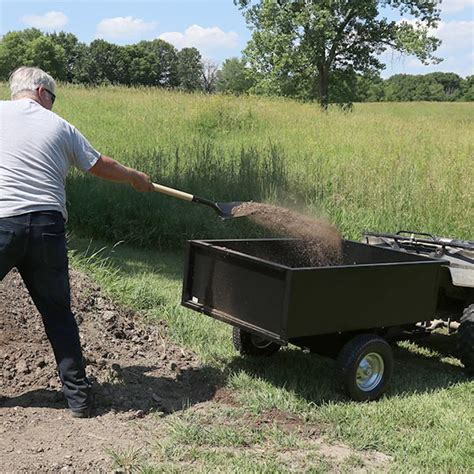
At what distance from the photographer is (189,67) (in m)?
105

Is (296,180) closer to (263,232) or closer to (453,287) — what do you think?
(263,232)

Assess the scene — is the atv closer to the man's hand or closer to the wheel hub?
the wheel hub

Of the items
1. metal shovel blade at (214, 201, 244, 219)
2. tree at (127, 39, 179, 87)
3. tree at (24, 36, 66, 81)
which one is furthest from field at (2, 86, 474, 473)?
tree at (127, 39, 179, 87)

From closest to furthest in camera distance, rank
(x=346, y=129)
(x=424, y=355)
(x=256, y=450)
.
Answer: (x=256, y=450) → (x=424, y=355) → (x=346, y=129)

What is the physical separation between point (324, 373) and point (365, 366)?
0.49 meters

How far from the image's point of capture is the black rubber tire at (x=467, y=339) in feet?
17.4

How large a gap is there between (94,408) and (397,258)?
102 inches

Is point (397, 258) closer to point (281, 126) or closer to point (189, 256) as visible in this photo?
point (189, 256)

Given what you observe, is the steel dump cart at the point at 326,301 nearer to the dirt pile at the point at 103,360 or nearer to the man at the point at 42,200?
the dirt pile at the point at 103,360

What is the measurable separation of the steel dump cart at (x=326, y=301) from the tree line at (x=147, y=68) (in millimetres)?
63197

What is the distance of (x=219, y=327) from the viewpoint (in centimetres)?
607

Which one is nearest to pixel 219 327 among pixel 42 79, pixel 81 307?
pixel 81 307

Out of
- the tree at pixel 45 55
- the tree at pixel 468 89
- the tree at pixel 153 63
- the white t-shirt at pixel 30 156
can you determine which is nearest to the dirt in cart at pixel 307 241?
the white t-shirt at pixel 30 156

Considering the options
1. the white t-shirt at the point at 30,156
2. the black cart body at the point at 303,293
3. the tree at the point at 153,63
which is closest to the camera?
the white t-shirt at the point at 30,156
